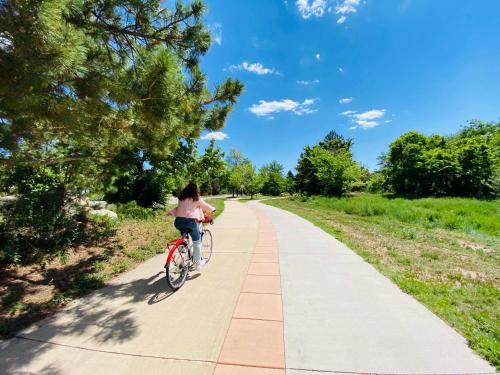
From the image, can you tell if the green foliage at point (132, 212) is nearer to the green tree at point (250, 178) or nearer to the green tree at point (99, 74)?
the green tree at point (99, 74)

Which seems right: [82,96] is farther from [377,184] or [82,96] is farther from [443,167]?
[377,184]

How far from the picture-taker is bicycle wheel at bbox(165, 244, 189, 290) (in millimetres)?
3963

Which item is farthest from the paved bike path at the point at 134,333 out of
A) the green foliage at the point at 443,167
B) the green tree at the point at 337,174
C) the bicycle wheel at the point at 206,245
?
the green foliage at the point at 443,167

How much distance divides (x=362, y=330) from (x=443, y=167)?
35.1 m

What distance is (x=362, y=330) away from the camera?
2.85m

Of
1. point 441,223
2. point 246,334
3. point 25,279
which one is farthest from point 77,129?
point 441,223

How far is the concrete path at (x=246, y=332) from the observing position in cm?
233

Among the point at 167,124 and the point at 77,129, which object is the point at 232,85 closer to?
the point at 167,124

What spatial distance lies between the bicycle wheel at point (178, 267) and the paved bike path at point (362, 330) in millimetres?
1723

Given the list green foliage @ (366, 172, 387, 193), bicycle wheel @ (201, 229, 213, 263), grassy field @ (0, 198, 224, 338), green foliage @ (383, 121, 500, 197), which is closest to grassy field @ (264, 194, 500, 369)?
bicycle wheel @ (201, 229, 213, 263)

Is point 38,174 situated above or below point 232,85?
below

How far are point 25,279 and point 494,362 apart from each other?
6.52m

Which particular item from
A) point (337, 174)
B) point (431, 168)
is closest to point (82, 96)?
point (337, 174)

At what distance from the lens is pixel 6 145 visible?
12.3ft
